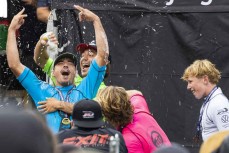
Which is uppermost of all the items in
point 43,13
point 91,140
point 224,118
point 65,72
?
point 43,13

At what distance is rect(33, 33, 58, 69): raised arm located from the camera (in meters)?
6.42

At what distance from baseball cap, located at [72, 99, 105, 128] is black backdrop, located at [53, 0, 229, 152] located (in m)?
3.08

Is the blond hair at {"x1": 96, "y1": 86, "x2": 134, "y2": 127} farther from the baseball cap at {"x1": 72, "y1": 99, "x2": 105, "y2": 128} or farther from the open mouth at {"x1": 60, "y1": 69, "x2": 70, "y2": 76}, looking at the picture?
the open mouth at {"x1": 60, "y1": 69, "x2": 70, "y2": 76}

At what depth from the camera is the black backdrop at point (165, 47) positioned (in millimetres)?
7082

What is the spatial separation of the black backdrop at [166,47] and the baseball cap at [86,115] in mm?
3081

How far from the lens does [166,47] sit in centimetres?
721

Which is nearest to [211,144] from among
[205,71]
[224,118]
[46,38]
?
[224,118]

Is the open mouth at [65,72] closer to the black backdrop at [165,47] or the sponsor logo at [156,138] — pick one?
the black backdrop at [165,47]

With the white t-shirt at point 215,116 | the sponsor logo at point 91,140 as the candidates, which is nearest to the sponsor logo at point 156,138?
the sponsor logo at point 91,140

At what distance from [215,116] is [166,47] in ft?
5.78

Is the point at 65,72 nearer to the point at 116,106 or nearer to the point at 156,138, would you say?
the point at 116,106

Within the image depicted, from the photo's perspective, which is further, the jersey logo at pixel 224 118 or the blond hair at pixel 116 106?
the jersey logo at pixel 224 118

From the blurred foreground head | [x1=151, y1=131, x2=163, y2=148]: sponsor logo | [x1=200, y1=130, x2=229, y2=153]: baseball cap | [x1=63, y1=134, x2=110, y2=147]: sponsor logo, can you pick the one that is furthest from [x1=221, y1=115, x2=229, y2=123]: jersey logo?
the blurred foreground head

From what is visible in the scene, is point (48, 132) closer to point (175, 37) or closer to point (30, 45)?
point (175, 37)
